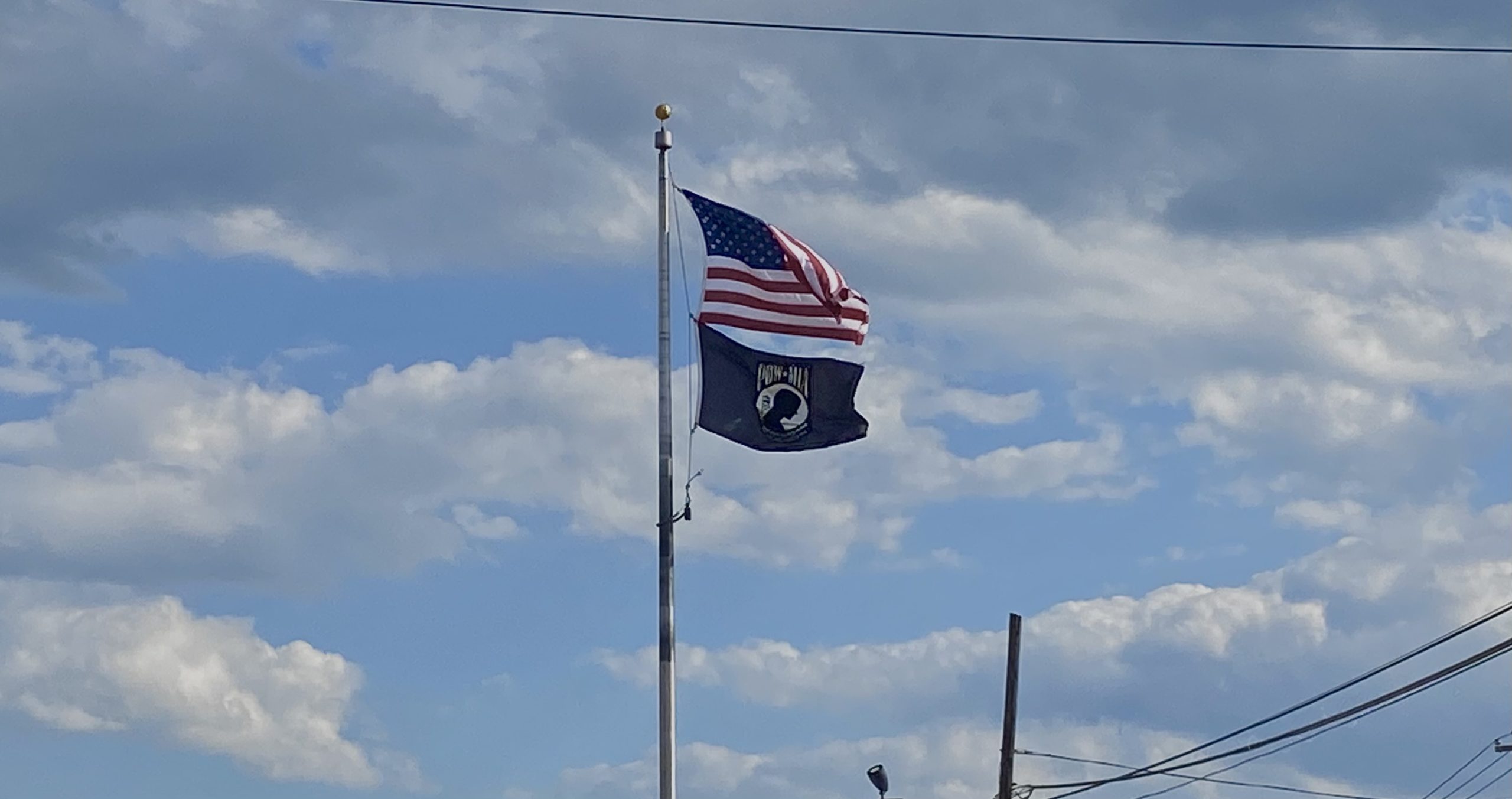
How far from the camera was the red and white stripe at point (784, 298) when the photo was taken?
80.0 feet

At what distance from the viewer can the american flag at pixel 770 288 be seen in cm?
2441

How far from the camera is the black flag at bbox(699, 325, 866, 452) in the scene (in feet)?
79.0

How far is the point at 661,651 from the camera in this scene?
79.4 ft

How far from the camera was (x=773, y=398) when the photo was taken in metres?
24.1

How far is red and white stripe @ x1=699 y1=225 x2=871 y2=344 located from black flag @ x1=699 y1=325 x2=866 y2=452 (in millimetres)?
335

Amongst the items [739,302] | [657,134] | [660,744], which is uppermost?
[657,134]

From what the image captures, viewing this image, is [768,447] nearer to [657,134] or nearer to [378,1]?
[657,134]

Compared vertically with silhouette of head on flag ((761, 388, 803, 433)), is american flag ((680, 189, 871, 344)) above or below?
above

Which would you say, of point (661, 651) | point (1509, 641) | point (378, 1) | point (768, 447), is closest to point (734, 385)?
point (768, 447)

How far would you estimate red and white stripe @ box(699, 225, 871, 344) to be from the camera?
2439 cm

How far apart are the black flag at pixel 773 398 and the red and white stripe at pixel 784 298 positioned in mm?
335

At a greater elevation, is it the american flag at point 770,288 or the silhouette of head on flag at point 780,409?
the american flag at point 770,288

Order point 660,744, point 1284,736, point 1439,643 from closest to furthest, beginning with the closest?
point 660,744, point 1439,643, point 1284,736

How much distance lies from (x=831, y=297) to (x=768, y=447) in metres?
1.87
